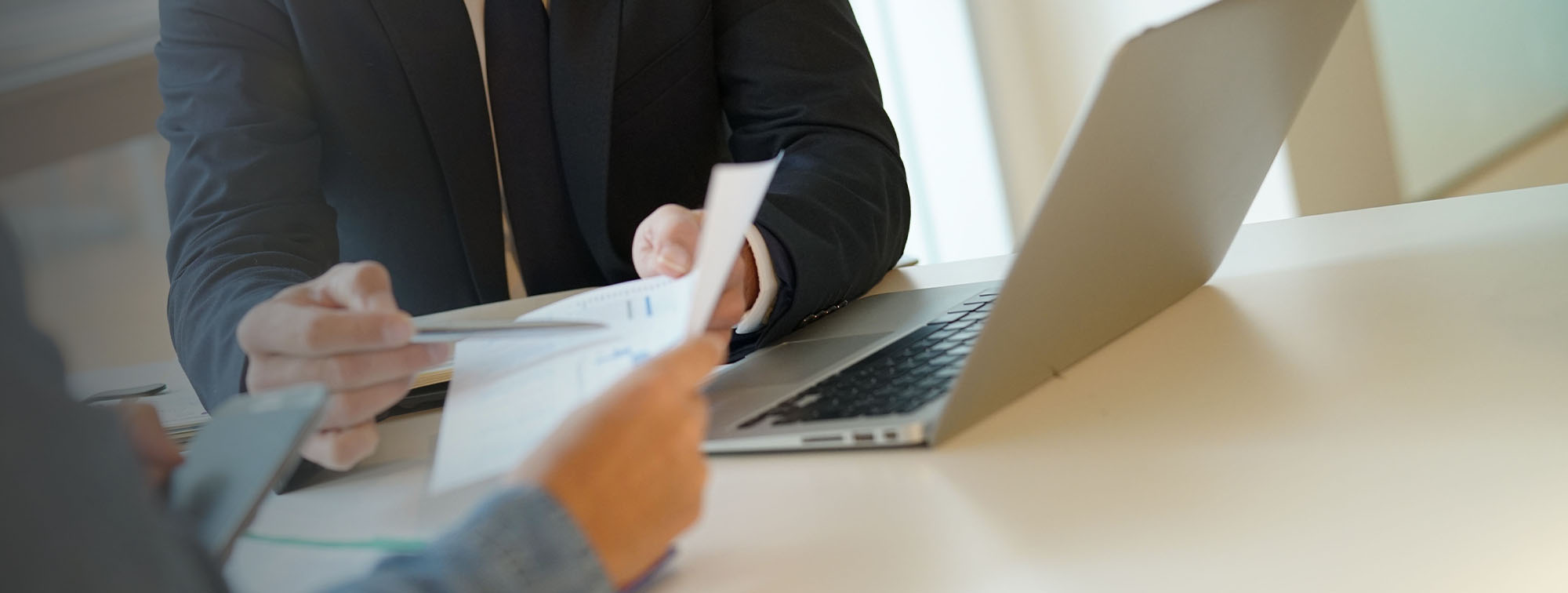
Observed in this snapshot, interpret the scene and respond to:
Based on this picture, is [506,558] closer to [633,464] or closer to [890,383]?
[633,464]

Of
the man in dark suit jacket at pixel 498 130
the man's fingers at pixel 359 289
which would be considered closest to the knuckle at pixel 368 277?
the man's fingers at pixel 359 289

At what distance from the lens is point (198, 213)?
924 mm

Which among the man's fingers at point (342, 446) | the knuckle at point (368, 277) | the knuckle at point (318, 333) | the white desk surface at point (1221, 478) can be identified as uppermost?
the knuckle at point (368, 277)

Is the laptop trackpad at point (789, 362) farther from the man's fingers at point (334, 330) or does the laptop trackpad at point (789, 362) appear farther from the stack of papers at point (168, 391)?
the stack of papers at point (168, 391)

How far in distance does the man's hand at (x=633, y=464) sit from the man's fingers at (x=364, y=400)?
0.70ft

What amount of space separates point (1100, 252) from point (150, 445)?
403mm

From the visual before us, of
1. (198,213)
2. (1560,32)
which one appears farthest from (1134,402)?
(1560,32)

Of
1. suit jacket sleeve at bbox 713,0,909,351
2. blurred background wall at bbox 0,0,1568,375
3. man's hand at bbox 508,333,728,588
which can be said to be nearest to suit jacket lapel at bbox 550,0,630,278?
suit jacket sleeve at bbox 713,0,909,351

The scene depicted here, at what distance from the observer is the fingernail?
0.59 meters

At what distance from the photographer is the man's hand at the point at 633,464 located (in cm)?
35

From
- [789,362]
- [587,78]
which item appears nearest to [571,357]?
[789,362]

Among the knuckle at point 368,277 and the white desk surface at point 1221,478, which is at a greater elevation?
the knuckle at point 368,277

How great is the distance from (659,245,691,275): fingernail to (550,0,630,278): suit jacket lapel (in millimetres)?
496

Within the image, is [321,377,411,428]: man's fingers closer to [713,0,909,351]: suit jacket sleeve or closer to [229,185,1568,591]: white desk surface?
[229,185,1568,591]: white desk surface
